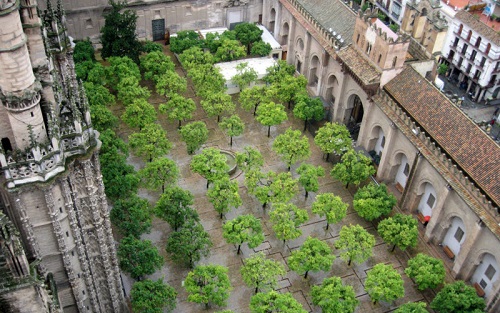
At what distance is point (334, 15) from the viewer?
81.9 metres

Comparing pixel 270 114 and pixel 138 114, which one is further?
pixel 270 114

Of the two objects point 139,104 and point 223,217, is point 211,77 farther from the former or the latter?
point 223,217

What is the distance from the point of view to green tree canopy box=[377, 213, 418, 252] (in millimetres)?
59625

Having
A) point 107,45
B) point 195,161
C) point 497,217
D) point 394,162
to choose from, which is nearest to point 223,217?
point 195,161

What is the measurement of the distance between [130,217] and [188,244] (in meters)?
7.06

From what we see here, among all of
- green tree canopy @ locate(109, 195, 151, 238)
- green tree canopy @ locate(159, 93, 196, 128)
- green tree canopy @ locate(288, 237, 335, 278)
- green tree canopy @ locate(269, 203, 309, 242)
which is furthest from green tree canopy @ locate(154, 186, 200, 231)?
green tree canopy @ locate(159, 93, 196, 128)

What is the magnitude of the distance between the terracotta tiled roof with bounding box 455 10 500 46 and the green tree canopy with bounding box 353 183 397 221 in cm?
3759

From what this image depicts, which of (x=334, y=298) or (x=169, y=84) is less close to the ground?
(x=169, y=84)

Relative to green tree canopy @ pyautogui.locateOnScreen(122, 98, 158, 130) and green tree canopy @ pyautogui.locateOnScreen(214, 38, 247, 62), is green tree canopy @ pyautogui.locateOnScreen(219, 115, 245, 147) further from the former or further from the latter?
green tree canopy @ pyautogui.locateOnScreen(214, 38, 247, 62)

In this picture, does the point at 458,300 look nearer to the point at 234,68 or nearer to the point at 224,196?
the point at 224,196

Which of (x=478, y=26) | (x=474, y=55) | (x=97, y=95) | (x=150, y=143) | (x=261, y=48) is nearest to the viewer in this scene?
(x=150, y=143)

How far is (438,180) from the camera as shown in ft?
202

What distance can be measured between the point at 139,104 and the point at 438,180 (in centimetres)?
3955

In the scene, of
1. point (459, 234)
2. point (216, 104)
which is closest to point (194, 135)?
point (216, 104)
